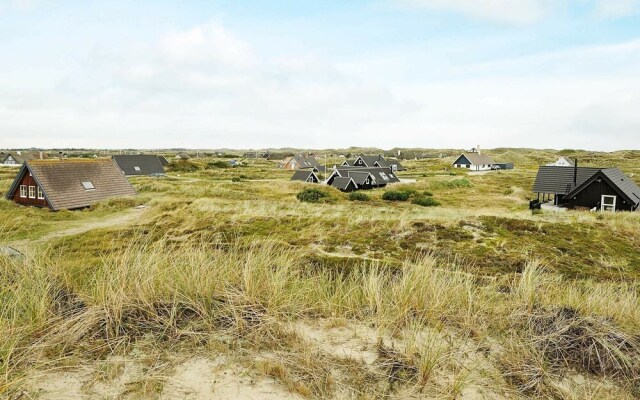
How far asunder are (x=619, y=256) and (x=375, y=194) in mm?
29997

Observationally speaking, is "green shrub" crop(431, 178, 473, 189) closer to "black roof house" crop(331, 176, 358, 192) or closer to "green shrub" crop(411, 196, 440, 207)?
"black roof house" crop(331, 176, 358, 192)

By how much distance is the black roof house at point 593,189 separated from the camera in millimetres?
32281

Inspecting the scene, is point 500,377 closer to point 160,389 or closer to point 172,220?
point 160,389

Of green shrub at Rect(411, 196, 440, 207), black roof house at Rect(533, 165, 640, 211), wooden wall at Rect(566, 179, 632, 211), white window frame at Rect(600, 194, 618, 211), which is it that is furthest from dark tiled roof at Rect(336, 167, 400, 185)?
white window frame at Rect(600, 194, 618, 211)

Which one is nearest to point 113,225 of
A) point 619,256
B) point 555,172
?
point 619,256

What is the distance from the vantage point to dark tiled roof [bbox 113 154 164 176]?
233ft

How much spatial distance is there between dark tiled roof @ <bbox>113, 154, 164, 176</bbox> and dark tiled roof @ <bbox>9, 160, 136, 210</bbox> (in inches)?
1436

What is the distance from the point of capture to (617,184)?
3281 centimetres

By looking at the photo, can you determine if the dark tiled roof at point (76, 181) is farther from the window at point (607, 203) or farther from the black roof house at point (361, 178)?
the window at point (607, 203)

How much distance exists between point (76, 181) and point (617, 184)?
151ft

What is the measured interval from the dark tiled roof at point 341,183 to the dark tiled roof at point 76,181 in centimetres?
2669

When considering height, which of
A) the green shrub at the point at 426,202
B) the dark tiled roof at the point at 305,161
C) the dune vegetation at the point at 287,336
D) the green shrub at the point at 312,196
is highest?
the dark tiled roof at the point at 305,161

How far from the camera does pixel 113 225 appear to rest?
79.5ft

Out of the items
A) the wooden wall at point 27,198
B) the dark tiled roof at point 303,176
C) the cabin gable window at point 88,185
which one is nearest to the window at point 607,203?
the dark tiled roof at point 303,176
